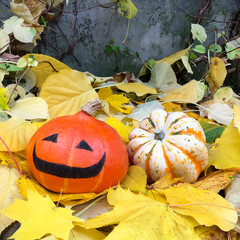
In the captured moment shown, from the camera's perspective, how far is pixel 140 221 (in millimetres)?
706

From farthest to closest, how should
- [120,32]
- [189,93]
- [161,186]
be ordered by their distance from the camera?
[120,32]
[189,93]
[161,186]

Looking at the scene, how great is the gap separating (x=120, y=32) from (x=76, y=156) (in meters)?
1.39

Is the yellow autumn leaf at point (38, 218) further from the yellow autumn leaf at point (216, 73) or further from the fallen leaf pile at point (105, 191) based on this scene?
the yellow autumn leaf at point (216, 73)

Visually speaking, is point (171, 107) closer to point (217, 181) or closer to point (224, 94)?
point (224, 94)

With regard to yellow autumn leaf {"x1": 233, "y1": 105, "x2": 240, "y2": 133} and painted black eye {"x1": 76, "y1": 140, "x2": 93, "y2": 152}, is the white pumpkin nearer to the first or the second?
yellow autumn leaf {"x1": 233, "y1": 105, "x2": 240, "y2": 133}

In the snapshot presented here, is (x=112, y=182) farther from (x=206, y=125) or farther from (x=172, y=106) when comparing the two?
(x=172, y=106)

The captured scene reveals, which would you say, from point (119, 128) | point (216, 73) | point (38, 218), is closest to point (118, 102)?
point (119, 128)

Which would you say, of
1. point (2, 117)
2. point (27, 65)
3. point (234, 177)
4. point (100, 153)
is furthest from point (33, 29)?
point (234, 177)

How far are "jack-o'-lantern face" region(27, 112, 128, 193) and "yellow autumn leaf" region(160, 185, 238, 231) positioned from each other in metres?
0.20

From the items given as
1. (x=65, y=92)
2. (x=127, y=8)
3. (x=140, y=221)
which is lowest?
(x=140, y=221)

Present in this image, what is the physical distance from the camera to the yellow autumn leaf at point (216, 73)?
1848 millimetres

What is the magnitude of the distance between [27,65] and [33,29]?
0.31m

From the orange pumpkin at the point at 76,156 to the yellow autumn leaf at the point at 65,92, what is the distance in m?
0.34

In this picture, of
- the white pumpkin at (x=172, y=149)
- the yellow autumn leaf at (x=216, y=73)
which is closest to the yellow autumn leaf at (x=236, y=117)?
the white pumpkin at (x=172, y=149)
